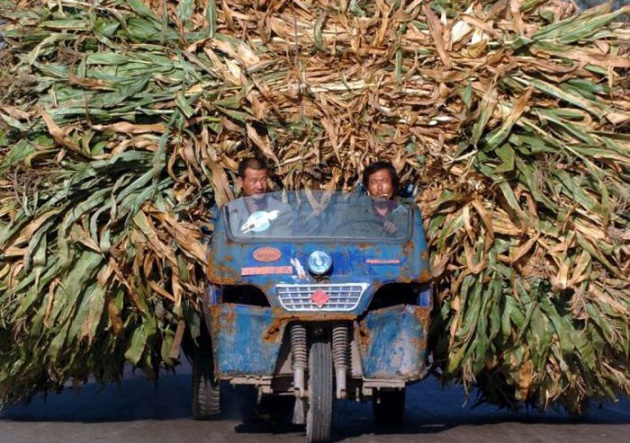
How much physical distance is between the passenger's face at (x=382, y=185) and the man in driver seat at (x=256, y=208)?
57 cm

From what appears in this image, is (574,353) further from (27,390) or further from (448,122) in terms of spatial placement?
(27,390)

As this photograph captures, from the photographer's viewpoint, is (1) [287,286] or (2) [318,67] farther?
(2) [318,67]

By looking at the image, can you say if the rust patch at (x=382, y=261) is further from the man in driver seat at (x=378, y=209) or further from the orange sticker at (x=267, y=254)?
the orange sticker at (x=267, y=254)

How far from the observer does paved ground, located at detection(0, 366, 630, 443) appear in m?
9.49

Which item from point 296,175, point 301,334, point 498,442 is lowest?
point 498,442

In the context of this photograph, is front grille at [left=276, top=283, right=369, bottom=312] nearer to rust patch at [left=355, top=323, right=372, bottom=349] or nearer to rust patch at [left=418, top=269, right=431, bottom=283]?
rust patch at [left=355, top=323, right=372, bottom=349]

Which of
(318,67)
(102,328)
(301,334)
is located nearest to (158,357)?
(102,328)

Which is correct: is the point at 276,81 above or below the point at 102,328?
above

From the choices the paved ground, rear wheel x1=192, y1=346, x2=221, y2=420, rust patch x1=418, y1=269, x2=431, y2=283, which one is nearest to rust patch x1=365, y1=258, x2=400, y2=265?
rust patch x1=418, y1=269, x2=431, y2=283

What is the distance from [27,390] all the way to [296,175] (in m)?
2.25

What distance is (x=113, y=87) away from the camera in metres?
9.70

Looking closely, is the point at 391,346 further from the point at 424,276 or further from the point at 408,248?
the point at 408,248

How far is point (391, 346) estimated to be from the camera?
902cm

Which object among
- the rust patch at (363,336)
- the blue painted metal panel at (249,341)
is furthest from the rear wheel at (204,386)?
the rust patch at (363,336)
